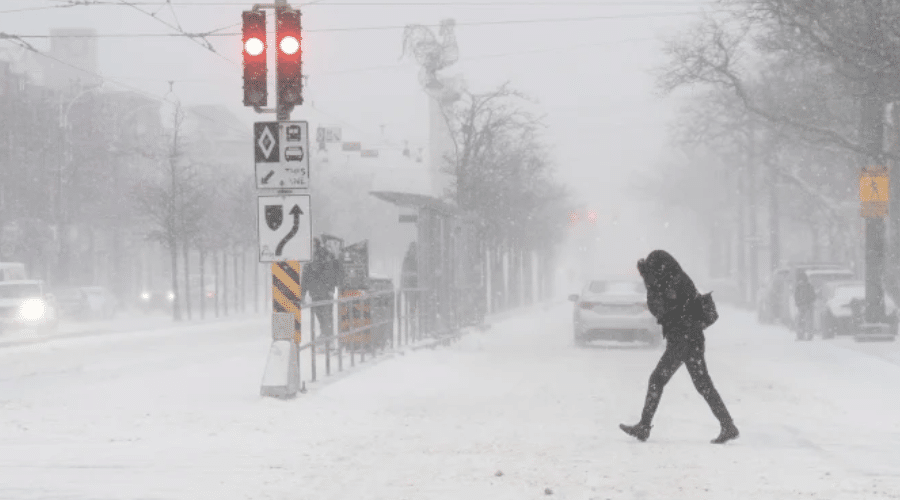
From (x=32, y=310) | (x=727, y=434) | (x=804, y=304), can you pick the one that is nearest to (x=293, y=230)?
(x=727, y=434)

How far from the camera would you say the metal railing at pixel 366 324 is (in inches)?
725

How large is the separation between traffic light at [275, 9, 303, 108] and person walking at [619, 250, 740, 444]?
14.7 ft

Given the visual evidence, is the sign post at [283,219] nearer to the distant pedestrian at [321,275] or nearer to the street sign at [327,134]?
the distant pedestrian at [321,275]

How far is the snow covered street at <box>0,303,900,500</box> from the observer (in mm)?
9539

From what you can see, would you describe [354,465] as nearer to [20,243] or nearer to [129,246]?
[20,243]

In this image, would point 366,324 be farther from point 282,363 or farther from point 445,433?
point 445,433

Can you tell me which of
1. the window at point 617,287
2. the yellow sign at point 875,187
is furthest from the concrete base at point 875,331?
the window at point 617,287

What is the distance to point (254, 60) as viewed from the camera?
14.6 m

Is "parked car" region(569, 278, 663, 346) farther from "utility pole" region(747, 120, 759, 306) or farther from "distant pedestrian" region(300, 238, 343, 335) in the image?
"utility pole" region(747, 120, 759, 306)

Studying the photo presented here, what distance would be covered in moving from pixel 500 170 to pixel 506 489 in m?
42.4

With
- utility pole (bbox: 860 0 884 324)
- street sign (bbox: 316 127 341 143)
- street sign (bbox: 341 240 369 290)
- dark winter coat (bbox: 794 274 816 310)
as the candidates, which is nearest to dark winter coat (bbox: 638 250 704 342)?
street sign (bbox: 341 240 369 290)

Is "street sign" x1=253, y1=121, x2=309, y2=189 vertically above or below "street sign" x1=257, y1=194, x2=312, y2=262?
above

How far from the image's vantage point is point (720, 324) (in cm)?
4509

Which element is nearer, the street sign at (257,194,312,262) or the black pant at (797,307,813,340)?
the street sign at (257,194,312,262)
